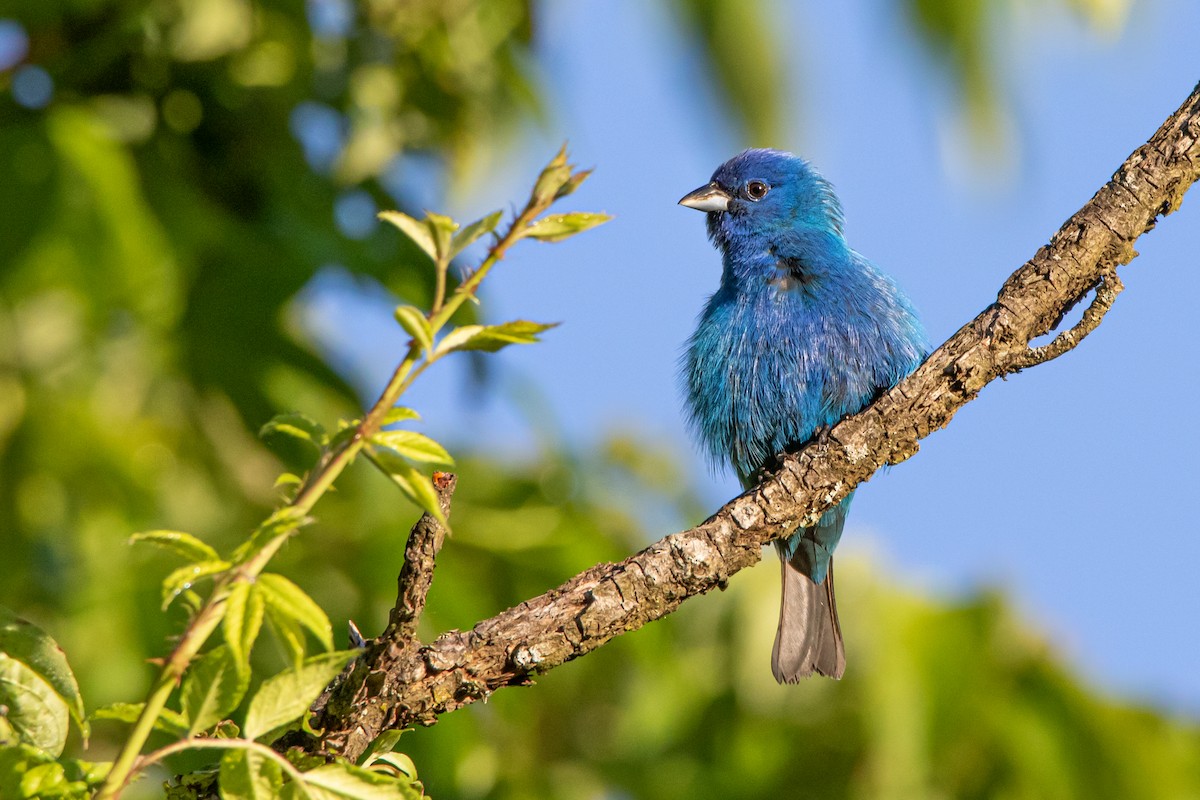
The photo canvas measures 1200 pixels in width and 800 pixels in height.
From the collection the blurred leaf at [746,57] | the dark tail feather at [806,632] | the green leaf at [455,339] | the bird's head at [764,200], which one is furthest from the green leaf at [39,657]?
the bird's head at [764,200]

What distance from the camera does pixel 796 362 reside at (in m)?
4.33

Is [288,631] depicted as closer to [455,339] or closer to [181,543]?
[181,543]

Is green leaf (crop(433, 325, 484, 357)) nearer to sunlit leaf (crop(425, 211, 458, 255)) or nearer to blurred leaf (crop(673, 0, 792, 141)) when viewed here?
sunlit leaf (crop(425, 211, 458, 255))

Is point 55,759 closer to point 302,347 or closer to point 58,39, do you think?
point 302,347

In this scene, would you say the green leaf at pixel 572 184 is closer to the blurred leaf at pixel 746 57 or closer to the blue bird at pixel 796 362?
the blue bird at pixel 796 362

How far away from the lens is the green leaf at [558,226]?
1311 millimetres

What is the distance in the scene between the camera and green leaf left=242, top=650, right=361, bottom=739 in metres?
1.30

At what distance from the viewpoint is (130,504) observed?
3.48m

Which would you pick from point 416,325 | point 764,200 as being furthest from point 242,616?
point 764,200

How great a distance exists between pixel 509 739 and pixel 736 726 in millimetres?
688

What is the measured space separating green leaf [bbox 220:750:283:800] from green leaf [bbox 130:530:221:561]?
21cm

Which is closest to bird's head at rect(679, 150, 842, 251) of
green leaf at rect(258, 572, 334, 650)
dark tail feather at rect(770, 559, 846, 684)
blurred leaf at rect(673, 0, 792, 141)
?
blurred leaf at rect(673, 0, 792, 141)

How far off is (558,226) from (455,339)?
0.52 ft

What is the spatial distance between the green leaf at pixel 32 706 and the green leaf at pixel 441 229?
66cm
